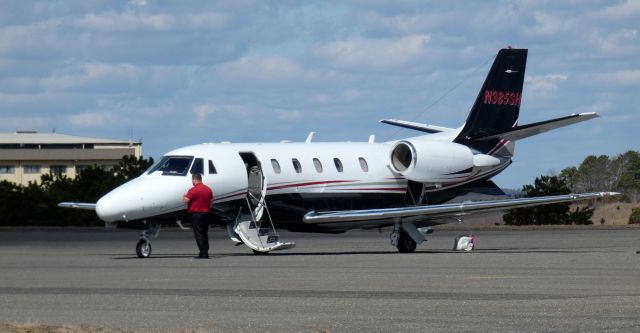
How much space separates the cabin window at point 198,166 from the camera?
3098 centimetres

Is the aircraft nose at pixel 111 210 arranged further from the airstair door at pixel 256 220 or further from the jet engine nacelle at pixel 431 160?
the jet engine nacelle at pixel 431 160

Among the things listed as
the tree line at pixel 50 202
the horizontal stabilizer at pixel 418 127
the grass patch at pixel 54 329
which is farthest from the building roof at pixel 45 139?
Answer: the grass patch at pixel 54 329

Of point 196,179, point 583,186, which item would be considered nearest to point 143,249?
point 196,179

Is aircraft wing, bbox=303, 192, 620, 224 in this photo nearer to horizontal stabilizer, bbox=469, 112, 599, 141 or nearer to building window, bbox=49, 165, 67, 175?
horizontal stabilizer, bbox=469, 112, 599, 141

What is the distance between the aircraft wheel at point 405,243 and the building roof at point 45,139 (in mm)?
109569

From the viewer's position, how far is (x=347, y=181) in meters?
34.4

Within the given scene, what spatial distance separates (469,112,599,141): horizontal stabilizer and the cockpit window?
28.3ft

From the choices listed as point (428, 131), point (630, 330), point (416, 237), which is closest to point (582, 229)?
point (428, 131)

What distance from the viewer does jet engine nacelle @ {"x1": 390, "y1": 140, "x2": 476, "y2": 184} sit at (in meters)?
34.5

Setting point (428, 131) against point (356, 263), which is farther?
point (428, 131)

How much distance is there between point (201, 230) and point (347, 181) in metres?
6.28

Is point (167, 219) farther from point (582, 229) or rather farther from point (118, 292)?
point (582, 229)

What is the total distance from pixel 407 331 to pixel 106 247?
23.2 meters

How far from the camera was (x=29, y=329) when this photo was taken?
44.5 ft
